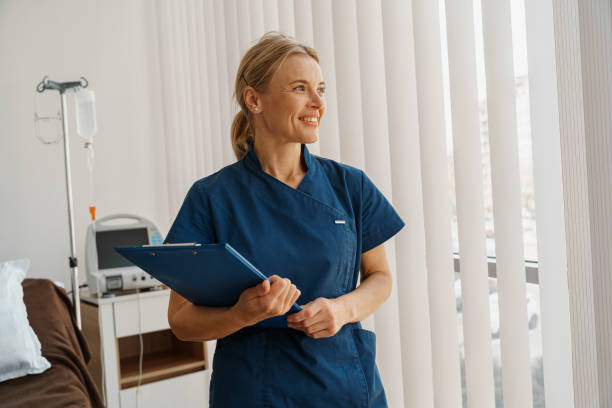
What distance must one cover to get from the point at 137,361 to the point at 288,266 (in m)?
2.00

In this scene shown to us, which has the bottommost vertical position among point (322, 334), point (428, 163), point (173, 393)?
point (173, 393)

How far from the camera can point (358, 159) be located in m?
1.74

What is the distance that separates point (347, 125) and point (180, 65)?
145 centimetres

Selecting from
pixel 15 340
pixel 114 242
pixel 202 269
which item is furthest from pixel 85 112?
pixel 202 269

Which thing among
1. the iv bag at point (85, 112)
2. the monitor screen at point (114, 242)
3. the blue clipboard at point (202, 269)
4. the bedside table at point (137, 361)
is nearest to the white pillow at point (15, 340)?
the bedside table at point (137, 361)

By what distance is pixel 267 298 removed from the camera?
895mm

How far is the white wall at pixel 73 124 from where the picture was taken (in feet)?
8.88

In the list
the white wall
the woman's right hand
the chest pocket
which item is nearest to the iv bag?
the white wall

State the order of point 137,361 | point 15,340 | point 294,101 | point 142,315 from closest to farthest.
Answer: point 294,101 → point 15,340 → point 142,315 → point 137,361

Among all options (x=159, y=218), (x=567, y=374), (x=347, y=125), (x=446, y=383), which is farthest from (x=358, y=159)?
(x=159, y=218)

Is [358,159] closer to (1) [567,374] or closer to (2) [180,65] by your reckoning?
(1) [567,374]

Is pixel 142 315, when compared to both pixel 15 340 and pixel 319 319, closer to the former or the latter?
pixel 15 340

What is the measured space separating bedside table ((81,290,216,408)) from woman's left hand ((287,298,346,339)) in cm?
163

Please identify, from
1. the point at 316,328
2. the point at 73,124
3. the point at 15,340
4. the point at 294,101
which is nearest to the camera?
the point at 316,328
